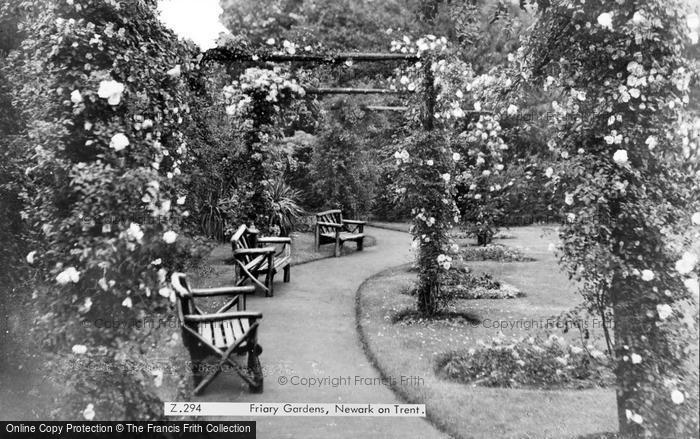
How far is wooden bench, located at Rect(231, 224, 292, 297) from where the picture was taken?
6.72 m

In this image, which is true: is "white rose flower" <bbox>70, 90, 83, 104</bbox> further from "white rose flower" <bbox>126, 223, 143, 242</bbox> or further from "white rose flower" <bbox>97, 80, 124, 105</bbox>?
"white rose flower" <bbox>126, 223, 143, 242</bbox>

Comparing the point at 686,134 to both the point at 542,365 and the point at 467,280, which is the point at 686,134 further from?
the point at 467,280

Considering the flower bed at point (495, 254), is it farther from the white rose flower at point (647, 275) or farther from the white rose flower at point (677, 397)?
the white rose flower at point (677, 397)

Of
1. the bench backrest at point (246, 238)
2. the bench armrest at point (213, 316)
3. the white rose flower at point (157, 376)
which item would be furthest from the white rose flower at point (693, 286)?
the bench backrest at point (246, 238)

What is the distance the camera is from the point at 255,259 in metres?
7.43

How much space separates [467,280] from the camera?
8078 millimetres

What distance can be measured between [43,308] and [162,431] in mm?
883

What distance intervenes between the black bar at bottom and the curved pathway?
39cm

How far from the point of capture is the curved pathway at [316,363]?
3.64 m

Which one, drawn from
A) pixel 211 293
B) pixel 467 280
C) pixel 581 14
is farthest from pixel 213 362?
pixel 467 280

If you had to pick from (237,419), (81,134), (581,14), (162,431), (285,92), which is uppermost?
(285,92)

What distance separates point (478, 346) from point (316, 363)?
161 cm

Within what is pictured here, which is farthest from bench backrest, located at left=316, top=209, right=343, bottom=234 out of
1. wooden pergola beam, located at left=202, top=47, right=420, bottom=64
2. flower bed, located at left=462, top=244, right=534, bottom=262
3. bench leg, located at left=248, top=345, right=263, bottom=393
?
bench leg, located at left=248, top=345, right=263, bottom=393

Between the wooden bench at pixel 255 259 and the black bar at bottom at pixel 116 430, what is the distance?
11.0 ft
